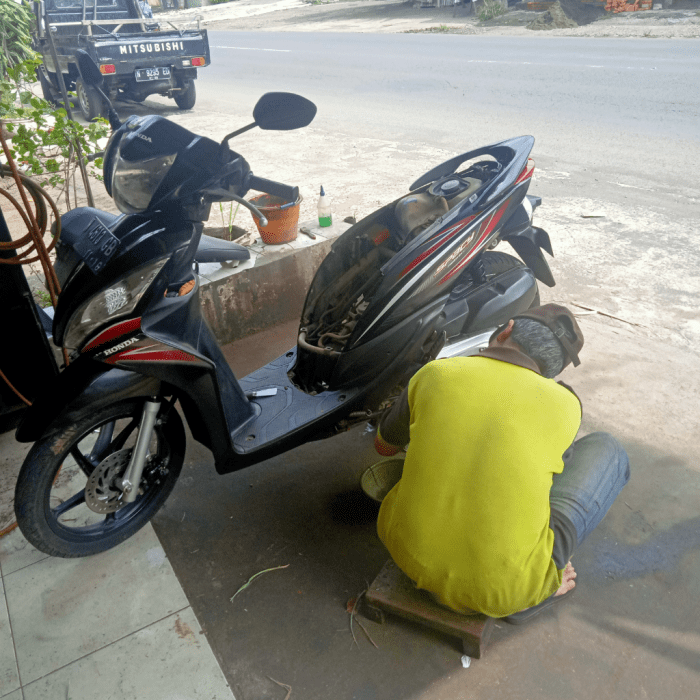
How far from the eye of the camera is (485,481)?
5.51 feet

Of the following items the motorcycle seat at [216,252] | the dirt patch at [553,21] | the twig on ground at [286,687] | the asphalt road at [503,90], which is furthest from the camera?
the dirt patch at [553,21]

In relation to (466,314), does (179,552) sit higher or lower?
lower

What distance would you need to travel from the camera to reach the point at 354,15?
21922 mm

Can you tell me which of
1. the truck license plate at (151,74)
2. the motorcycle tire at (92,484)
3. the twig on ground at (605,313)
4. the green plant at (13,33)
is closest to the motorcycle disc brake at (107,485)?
the motorcycle tire at (92,484)

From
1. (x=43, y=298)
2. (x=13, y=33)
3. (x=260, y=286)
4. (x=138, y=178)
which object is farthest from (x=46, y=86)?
(x=138, y=178)

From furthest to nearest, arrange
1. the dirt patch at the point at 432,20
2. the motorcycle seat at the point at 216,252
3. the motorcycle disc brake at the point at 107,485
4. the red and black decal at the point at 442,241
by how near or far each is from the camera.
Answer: the dirt patch at the point at 432,20 < the red and black decal at the point at 442,241 < the motorcycle seat at the point at 216,252 < the motorcycle disc brake at the point at 107,485

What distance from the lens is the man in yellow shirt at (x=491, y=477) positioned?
5.51 ft

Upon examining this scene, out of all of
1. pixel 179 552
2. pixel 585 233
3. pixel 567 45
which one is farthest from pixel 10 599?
pixel 567 45

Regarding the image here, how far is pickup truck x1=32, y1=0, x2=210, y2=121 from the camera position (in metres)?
8.88

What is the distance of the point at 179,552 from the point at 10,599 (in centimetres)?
59

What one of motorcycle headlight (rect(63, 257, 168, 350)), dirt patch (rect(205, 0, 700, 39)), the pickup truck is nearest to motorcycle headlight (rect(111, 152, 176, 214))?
motorcycle headlight (rect(63, 257, 168, 350))

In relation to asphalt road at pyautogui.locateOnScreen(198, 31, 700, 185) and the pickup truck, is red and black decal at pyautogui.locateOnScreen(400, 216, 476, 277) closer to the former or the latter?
asphalt road at pyautogui.locateOnScreen(198, 31, 700, 185)

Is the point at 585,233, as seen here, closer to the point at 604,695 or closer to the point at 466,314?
the point at 466,314

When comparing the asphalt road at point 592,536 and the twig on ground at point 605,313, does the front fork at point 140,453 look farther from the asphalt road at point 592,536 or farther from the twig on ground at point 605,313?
the twig on ground at point 605,313
